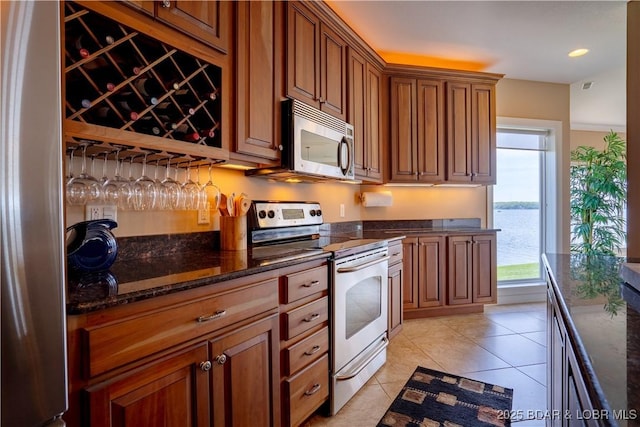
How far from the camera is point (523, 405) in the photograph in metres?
1.90

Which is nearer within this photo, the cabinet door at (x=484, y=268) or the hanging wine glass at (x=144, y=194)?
the hanging wine glass at (x=144, y=194)

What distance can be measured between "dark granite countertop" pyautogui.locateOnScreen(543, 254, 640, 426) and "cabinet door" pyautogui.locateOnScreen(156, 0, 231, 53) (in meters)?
1.69

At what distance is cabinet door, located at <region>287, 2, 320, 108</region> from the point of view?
6.70 feet

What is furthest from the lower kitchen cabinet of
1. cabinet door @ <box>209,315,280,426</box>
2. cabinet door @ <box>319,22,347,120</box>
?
cabinet door @ <box>209,315,280,426</box>

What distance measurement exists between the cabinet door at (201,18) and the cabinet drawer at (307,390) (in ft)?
5.39

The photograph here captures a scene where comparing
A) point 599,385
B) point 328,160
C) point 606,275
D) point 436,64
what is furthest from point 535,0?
point 599,385

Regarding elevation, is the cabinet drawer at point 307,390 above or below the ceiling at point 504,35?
below

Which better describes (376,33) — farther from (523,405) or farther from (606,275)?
(523,405)

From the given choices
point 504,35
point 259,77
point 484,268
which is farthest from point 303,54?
point 484,268

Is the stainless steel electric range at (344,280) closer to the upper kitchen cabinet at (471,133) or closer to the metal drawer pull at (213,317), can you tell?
the metal drawer pull at (213,317)

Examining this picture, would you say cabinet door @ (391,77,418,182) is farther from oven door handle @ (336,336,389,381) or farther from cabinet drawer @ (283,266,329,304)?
cabinet drawer @ (283,266,329,304)

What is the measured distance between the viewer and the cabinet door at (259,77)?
1690 millimetres

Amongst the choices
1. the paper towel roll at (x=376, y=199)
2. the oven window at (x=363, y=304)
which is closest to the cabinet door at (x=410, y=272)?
the paper towel roll at (x=376, y=199)

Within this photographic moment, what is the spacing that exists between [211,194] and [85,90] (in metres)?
0.82
